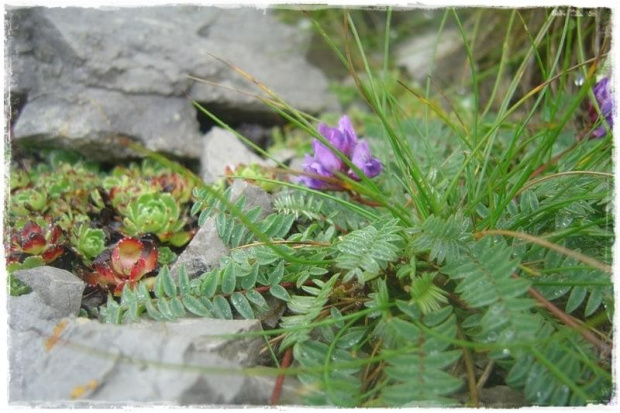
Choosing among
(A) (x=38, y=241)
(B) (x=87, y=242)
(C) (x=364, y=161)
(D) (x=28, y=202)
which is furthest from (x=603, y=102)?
(D) (x=28, y=202)

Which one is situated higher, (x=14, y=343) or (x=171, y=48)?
(x=171, y=48)

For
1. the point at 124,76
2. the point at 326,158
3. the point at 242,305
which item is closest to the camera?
the point at 242,305

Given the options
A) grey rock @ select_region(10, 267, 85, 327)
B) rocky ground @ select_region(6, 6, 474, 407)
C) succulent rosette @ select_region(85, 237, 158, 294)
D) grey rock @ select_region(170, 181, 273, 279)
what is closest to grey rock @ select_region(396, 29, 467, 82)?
rocky ground @ select_region(6, 6, 474, 407)

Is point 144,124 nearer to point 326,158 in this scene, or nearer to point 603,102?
point 326,158

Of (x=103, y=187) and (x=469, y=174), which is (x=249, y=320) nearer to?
(x=469, y=174)

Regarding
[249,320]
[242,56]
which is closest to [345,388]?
[249,320]

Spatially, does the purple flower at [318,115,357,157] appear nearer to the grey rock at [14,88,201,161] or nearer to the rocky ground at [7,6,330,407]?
the rocky ground at [7,6,330,407]
